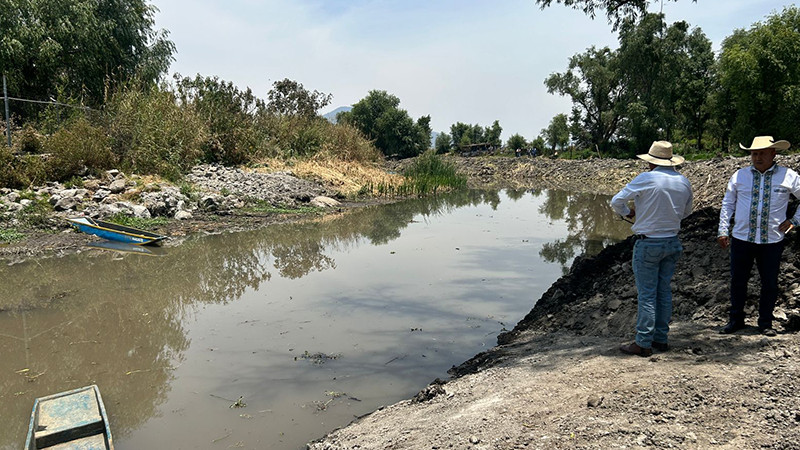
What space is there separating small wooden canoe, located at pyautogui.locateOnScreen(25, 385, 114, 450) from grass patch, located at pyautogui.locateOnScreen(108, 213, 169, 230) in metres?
8.88

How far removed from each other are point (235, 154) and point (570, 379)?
62.8 ft

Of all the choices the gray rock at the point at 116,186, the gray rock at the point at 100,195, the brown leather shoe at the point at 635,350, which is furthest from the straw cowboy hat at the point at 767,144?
the gray rock at the point at 116,186

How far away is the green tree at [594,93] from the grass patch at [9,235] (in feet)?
141

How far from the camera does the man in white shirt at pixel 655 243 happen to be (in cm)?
386

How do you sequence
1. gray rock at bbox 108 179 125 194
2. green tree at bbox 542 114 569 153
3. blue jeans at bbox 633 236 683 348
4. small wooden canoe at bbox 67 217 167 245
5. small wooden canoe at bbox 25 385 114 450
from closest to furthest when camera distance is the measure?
1. small wooden canoe at bbox 25 385 114 450
2. blue jeans at bbox 633 236 683 348
3. small wooden canoe at bbox 67 217 167 245
4. gray rock at bbox 108 179 125 194
5. green tree at bbox 542 114 569 153

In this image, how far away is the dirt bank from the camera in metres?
2.75

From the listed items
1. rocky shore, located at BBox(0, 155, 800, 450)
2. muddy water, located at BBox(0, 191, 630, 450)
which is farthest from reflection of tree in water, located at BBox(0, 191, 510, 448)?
rocky shore, located at BBox(0, 155, 800, 450)

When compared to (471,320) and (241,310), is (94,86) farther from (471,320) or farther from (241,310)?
(471,320)

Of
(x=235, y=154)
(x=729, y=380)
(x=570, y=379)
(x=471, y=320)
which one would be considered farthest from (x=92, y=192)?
(x=729, y=380)

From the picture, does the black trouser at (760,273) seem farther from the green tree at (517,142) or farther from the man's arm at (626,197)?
the green tree at (517,142)

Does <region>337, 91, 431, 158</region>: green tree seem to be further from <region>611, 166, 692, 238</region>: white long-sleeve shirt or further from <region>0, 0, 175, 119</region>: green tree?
<region>611, 166, 692, 238</region>: white long-sleeve shirt

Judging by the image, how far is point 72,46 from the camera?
21.6 m

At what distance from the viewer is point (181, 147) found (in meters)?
16.8

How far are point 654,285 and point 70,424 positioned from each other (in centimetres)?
450
